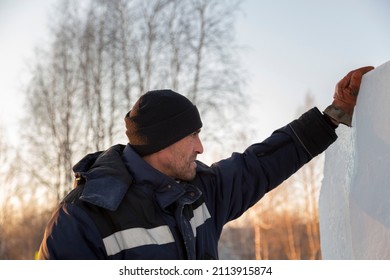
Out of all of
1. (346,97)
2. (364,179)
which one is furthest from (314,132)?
(364,179)

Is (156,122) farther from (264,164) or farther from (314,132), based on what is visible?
(314,132)

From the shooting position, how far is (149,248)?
159 cm

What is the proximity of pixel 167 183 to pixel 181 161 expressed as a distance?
127 mm

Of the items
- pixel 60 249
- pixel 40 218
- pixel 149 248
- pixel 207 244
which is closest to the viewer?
pixel 60 249

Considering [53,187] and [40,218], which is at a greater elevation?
[53,187]

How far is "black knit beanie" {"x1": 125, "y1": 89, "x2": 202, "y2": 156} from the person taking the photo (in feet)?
5.77

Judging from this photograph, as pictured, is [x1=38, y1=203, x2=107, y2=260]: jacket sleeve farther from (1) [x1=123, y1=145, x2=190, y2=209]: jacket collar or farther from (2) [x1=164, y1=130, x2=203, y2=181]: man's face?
(2) [x1=164, y1=130, x2=203, y2=181]: man's face

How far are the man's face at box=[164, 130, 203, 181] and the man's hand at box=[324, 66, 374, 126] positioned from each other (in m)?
0.54

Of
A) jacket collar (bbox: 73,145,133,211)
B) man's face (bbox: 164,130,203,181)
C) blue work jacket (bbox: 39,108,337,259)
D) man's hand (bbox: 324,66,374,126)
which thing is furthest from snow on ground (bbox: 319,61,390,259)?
jacket collar (bbox: 73,145,133,211)

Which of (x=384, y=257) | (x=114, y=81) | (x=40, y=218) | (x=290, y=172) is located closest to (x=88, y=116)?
(x=114, y=81)

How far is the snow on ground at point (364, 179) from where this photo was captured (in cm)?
158

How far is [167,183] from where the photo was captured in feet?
5.52
